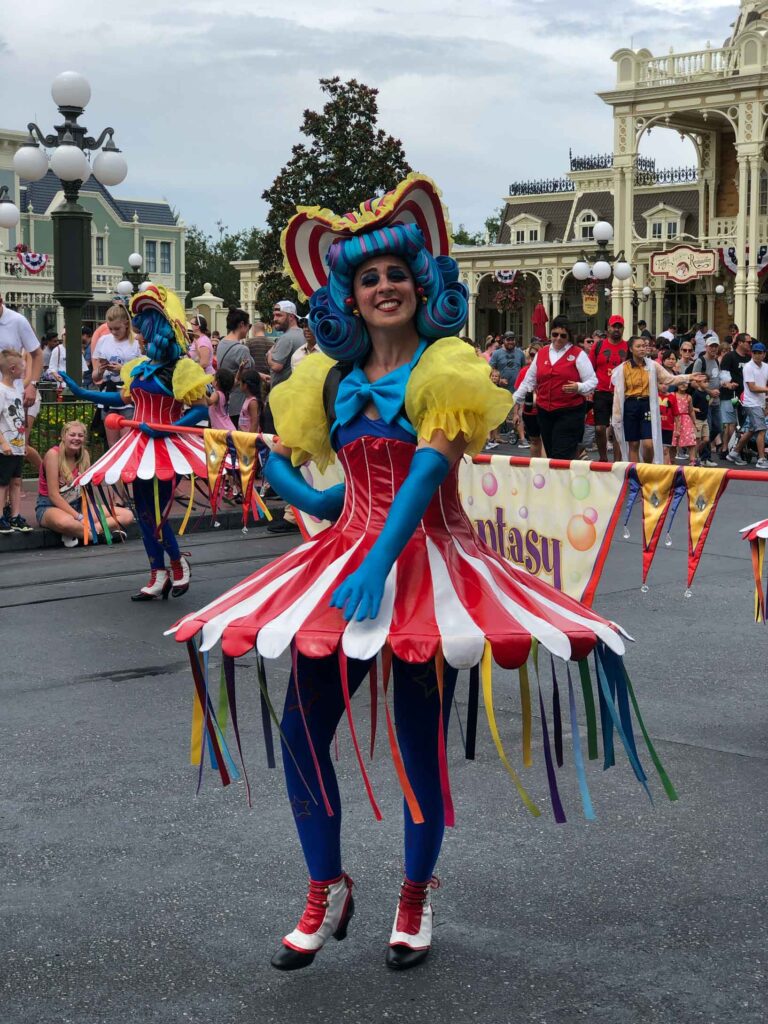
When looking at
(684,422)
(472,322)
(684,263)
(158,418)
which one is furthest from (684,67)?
(158,418)

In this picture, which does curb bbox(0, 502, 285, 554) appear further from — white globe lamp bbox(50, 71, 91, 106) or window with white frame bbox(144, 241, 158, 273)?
window with white frame bbox(144, 241, 158, 273)

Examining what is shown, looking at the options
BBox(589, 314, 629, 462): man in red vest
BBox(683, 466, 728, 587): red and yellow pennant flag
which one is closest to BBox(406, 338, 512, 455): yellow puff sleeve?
BBox(683, 466, 728, 587): red and yellow pennant flag

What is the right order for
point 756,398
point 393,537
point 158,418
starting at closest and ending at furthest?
1. point 393,537
2. point 158,418
3. point 756,398

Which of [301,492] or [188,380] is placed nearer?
[301,492]

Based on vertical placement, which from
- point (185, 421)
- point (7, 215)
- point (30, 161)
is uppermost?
point (7, 215)

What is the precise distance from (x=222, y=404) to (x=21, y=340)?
8.78 feet

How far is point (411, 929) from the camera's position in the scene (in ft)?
11.6

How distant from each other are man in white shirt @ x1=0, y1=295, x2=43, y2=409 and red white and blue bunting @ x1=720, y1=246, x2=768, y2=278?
98.8 ft

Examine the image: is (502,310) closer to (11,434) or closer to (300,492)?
(11,434)

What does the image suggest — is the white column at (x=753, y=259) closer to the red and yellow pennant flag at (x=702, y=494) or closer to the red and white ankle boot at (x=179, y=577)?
the red and white ankle boot at (x=179, y=577)

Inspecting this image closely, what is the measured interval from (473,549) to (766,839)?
64.4 inches

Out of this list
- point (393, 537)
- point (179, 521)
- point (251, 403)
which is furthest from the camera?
point (251, 403)

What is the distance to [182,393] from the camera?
27.9 feet

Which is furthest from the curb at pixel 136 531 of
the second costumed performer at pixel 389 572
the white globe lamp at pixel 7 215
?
the white globe lamp at pixel 7 215
